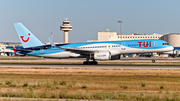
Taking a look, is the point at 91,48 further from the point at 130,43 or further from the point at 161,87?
the point at 161,87

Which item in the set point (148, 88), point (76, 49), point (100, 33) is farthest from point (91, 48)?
point (100, 33)

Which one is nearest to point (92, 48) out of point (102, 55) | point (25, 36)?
point (102, 55)

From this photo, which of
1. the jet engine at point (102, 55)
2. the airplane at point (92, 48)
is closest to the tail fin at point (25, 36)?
the airplane at point (92, 48)

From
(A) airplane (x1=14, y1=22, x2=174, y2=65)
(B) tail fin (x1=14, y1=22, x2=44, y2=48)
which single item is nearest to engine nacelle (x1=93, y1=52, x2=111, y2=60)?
(A) airplane (x1=14, y1=22, x2=174, y2=65)

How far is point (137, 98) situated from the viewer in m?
15.7

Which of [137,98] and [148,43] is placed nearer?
[137,98]

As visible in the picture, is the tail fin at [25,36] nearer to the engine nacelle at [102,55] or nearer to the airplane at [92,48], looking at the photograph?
the airplane at [92,48]

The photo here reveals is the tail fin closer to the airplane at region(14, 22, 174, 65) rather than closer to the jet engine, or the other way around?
the airplane at region(14, 22, 174, 65)

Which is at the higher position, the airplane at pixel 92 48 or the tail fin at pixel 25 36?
the tail fin at pixel 25 36

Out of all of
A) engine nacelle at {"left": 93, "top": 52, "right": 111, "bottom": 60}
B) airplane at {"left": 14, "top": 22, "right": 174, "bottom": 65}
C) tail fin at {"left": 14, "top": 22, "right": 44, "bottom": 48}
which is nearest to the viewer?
engine nacelle at {"left": 93, "top": 52, "right": 111, "bottom": 60}

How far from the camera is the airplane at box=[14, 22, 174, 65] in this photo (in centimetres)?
4881

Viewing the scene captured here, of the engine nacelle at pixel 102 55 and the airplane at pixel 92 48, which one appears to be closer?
the engine nacelle at pixel 102 55

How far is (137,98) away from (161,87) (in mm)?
5785

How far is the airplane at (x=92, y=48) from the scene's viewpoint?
4881 centimetres
